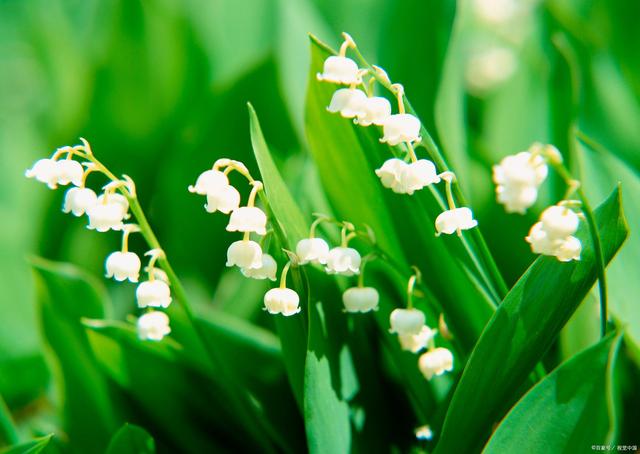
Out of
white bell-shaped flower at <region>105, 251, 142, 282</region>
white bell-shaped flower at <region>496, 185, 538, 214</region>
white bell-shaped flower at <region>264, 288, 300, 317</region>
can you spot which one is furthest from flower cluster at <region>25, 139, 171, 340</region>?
white bell-shaped flower at <region>496, 185, 538, 214</region>

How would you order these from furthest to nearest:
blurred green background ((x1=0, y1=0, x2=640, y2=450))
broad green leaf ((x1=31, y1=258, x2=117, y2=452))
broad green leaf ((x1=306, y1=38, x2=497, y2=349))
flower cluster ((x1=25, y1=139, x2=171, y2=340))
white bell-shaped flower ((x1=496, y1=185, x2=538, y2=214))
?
blurred green background ((x1=0, y1=0, x2=640, y2=450)), broad green leaf ((x1=31, y1=258, x2=117, y2=452)), broad green leaf ((x1=306, y1=38, x2=497, y2=349)), flower cluster ((x1=25, y1=139, x2=171, y2=340)), white bell-shaped flower ((x1=496, y1=185, x2=538, y2=214))

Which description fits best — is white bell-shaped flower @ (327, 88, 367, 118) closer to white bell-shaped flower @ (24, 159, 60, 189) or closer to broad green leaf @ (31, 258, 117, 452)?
white bell-shaped flower @ (24, 159, 60, 189)

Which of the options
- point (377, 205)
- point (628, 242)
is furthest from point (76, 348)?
point (628, 242)

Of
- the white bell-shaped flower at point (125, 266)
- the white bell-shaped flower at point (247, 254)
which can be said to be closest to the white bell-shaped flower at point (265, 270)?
the white bell-shaped flower at point (247, 254)

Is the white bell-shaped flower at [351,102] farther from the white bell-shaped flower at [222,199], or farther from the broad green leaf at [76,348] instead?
the broad green leaf at [76,348]

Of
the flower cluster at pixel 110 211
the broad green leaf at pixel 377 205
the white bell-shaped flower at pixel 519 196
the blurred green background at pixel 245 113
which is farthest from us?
Result: the blurred green background at pixel 245 113

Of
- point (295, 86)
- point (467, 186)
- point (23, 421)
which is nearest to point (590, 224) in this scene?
point (467, 186)
